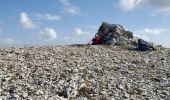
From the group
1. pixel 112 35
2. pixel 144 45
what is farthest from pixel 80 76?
pixel 112 35

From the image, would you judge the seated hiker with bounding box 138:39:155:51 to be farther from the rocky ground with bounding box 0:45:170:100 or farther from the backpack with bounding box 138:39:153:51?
the rocky ground with bounding box 0:45:170:100

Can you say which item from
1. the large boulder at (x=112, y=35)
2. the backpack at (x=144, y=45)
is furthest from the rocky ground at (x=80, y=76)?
the large boulder at (x=112, y=35)

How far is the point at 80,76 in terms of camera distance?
32.1 metres

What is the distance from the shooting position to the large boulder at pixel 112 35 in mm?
62088

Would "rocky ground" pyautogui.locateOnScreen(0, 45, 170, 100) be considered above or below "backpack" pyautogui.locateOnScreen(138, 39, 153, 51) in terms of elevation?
below

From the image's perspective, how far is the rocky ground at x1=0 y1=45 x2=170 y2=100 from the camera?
89.4ft

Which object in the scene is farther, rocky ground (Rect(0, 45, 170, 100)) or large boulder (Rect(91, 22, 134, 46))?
large boulder (Rect(91, 22, 134, 46))

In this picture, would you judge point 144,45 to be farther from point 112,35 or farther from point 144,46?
point 112,35

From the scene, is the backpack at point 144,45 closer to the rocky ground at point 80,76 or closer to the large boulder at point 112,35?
the large boulder at point 112,35

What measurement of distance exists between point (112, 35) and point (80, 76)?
1281 inches

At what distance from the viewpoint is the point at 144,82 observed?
31906 millimetres

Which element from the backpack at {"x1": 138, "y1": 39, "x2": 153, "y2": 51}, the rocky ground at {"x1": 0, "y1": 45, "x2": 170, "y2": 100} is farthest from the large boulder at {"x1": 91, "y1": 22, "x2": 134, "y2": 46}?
the rocky ground at {"x1": 0, "y1": 45, "x2": 170, "y2": 100}

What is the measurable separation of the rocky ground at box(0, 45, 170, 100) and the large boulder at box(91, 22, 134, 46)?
56.0 feet

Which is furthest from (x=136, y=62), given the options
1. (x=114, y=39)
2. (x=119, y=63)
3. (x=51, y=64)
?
(x=114, y=39)
